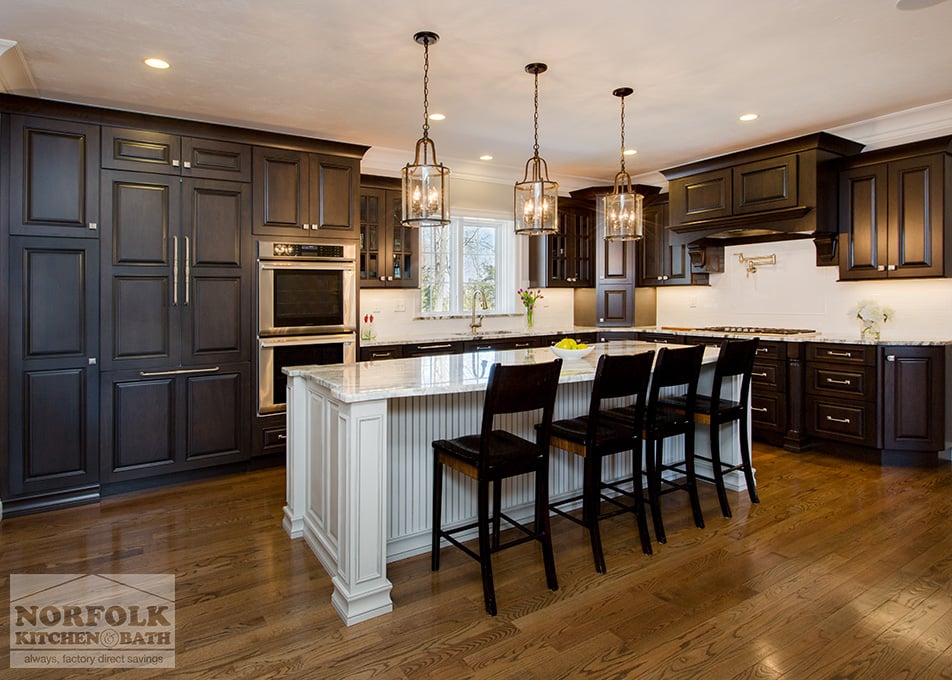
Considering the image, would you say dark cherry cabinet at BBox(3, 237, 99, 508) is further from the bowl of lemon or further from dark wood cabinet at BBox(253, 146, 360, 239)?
the bowl of lemon

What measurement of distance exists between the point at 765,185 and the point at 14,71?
5340 millimetres

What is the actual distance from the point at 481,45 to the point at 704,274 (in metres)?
3.87

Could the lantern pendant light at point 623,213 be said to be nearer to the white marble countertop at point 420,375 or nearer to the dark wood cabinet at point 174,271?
the white marble countertop at point 420,375

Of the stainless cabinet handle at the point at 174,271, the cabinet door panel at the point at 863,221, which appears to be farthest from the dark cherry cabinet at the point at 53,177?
the cabinet door panel at the point at 863,221

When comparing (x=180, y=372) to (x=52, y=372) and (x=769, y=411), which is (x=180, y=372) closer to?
(x=52, y=372)

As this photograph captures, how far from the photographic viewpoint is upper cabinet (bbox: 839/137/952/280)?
4246 mm

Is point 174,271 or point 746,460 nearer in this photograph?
point 746,460

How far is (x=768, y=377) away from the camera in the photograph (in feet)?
16.3

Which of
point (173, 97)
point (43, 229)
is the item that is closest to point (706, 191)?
point (173, 97)

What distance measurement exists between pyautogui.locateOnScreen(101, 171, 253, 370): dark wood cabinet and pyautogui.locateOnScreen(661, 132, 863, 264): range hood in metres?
3.96

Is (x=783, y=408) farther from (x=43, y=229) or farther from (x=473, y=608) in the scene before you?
(x=43, y=229)

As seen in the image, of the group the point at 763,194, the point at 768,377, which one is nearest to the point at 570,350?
the point at 768,377

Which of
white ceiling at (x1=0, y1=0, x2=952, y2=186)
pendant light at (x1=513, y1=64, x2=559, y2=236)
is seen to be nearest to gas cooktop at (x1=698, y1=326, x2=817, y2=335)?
white ceiling at (x1=0, y1=0, x2=952, y2=186)

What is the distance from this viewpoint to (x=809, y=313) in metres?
5.25
